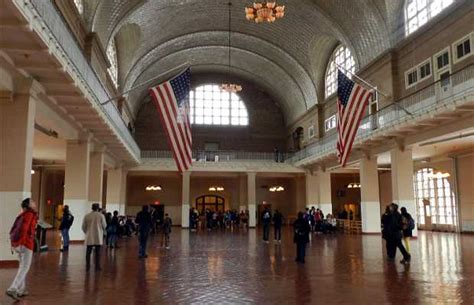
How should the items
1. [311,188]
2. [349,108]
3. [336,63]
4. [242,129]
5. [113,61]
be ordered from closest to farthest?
1. [349,108]
2. [113,61]
3. [336,63]
4. [311,188]
5. [242,129]

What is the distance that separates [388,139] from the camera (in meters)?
20.4

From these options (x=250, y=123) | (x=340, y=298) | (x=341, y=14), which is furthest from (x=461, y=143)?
(x=250, y=123)

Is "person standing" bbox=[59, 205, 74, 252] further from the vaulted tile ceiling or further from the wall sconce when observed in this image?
the wall sconce

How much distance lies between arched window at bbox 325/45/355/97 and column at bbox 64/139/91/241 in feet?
55.0

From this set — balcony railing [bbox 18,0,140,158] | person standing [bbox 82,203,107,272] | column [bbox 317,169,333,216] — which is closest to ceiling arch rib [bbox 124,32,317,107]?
column [bbox 317,169,333,216]

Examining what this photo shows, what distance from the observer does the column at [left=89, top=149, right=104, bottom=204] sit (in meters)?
19.2

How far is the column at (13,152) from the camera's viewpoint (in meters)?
9.98

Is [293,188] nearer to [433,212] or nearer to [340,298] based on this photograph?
[433,212]

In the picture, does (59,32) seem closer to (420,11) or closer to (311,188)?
(420,11)

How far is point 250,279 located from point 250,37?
2481 centimetres

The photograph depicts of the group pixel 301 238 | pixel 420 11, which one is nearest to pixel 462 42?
pixel 420 11

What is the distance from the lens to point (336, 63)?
28484mm

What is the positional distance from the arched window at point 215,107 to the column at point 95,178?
19.7 meters

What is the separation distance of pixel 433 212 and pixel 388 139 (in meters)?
9.08
